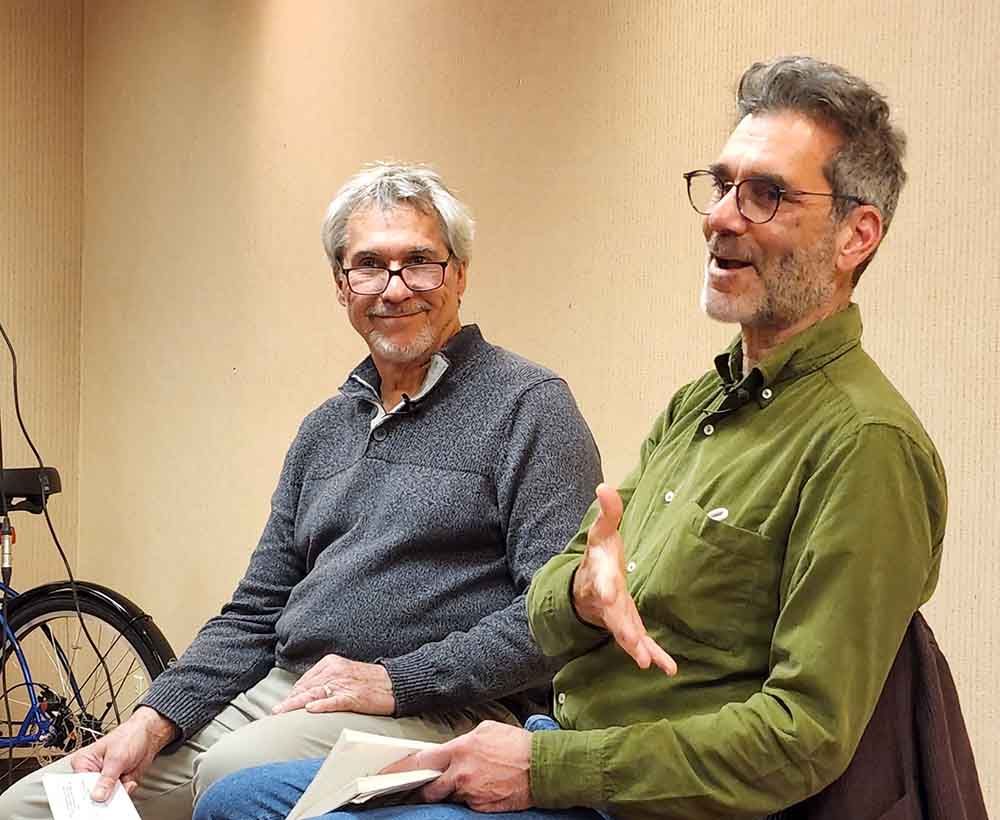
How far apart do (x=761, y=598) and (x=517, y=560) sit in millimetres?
667

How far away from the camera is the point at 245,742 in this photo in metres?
2.01

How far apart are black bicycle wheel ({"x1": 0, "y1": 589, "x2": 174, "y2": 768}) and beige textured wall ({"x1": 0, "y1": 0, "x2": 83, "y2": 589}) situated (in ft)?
1.24

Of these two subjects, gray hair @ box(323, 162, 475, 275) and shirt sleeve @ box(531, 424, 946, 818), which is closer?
shirt sleeve @ box(531, 424, 946, 818)

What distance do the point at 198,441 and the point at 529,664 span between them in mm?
2549

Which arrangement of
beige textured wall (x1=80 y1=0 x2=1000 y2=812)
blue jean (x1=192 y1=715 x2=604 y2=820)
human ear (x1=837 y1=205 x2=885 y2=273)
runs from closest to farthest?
human ear (x1=837 y1=205 x2=885 y2=273) → blue jean (x1=192 y1=715 x2=604 y2=820) → beige textured wall (x1=80 y1=0 x2=1000 y2=812)

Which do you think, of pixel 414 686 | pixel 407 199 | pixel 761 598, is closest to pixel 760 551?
pixel 761 598

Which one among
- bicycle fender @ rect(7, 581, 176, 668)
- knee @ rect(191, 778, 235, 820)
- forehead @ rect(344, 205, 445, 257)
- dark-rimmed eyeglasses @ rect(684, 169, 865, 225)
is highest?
dark-rimmed eyeglasses @ rect(684, 169, 865, 225)

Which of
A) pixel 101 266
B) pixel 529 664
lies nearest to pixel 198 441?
pixel 101 266

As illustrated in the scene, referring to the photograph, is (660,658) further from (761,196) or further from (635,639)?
(761,196)

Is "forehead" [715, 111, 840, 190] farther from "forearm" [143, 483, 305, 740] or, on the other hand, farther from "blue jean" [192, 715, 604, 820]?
"forearm" [143, 483, 305, 740]

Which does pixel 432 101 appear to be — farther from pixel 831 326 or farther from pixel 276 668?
pixel 831 326

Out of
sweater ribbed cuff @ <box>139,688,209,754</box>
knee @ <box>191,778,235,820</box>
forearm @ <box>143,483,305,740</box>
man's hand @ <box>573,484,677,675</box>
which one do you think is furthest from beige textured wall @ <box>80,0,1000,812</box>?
knee @ <box>191,778,235,820</box>

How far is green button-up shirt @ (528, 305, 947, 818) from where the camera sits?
4.26ft

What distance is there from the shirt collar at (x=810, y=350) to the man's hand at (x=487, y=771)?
1.44ft
